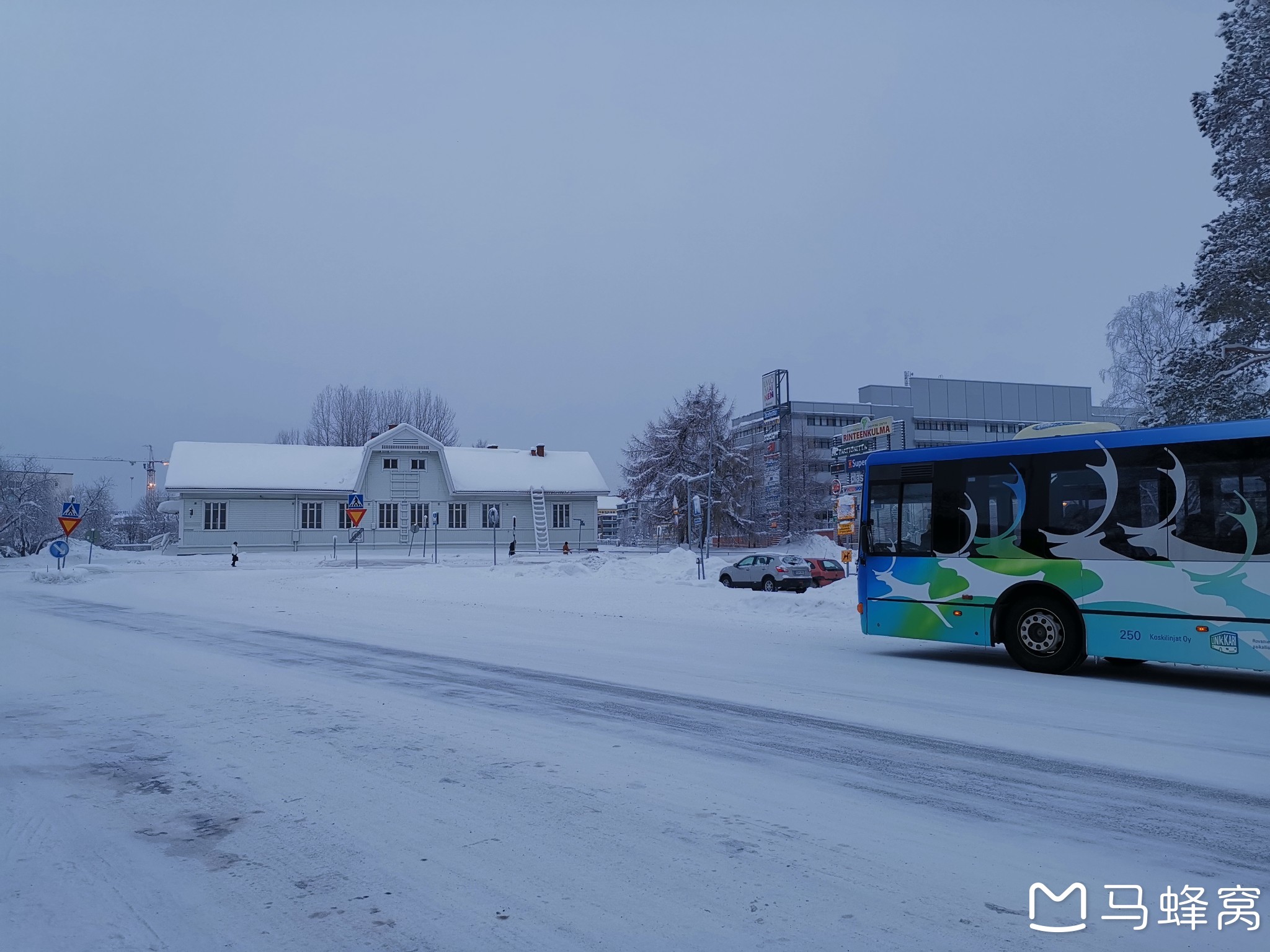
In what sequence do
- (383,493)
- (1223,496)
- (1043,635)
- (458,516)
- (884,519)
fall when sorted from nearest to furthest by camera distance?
(1223,496) < (1043,635) < (884,519) < (383,493) < (458,516)

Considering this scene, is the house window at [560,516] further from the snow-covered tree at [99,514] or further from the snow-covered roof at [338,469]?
the snow-covered tree at [99,514]

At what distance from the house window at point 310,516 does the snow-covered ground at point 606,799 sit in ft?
150

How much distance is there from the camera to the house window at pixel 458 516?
200 ft

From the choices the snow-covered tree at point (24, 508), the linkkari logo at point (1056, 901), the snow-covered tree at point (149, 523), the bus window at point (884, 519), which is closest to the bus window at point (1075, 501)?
the bus window at point (884, 519)

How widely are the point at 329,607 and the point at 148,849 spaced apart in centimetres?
1714

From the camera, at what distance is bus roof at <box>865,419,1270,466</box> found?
10484 mm

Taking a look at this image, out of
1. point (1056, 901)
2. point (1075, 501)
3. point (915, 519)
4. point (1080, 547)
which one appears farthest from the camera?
point (915, 519)

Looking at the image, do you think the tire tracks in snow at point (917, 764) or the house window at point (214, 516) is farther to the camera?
the house window at point (214, 516)

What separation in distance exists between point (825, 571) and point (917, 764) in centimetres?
2761

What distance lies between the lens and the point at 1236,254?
2258cm

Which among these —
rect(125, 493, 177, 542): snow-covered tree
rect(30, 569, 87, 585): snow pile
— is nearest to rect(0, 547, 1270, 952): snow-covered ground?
rect(30, 569, 87, 585): snow pile

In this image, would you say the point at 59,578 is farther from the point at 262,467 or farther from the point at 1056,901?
the point at 1056,901

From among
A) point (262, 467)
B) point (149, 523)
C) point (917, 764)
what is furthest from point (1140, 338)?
point (149, 523)

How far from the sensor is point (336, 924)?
410 centimetres
